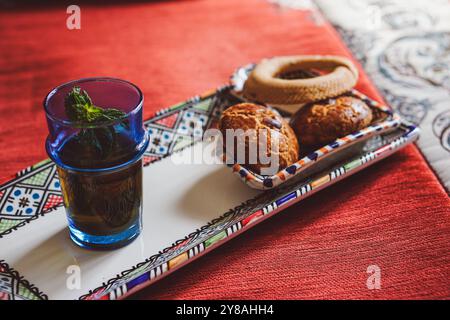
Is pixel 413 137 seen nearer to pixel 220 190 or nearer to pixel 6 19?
pixel 220 190

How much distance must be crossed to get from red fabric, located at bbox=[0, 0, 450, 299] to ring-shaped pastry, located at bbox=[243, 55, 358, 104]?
115mm

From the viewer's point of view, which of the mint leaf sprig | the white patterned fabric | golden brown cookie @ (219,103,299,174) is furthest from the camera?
the white patterned fabric

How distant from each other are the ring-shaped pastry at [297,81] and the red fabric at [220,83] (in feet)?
0.38

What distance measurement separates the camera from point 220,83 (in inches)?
34.9

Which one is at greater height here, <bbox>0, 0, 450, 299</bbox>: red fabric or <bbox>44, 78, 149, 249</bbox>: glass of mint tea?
<bbox>44, 78, 149, 249</bbox>: glass of mint tea

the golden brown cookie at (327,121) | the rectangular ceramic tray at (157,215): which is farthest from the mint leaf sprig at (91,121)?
the golden brown cookie at (327,121)

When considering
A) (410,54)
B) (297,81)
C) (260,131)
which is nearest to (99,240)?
(260,131)

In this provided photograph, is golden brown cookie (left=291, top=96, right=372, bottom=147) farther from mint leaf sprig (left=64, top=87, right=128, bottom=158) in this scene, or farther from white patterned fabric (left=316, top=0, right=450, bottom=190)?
mint leaf sprig (left=64, top=87, right=128, bottom=158)

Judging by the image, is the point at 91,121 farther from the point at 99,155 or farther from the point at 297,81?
the point at 297,81

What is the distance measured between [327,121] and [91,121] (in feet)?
1.02

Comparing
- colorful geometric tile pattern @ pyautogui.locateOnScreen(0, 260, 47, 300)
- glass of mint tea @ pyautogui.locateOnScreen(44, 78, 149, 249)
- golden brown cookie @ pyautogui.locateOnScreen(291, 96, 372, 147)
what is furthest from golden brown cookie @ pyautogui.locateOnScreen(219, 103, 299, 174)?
colorful geometric tile pattern @ pyautogui.locateOnScreen(0, 260, 47, 300)

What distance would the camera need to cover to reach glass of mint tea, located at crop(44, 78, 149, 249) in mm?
471

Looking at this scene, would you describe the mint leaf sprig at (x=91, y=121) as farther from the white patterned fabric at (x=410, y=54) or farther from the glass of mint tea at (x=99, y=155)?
the white patterned fabric at (x=410, y=54)

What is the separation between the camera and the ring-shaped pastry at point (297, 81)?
67 centimetres
